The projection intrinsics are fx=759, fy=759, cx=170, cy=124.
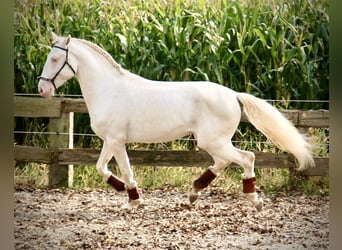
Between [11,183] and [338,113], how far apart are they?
1460mm

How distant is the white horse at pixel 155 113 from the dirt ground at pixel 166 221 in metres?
0.07

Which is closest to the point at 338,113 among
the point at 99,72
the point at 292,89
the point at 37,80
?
the point at 292,89

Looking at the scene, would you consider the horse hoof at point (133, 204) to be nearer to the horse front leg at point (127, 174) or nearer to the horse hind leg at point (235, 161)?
the horse front leg at point (127, 174)

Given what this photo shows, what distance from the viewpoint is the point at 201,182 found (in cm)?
328

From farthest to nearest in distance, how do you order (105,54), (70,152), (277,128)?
(70,152) → (105,54) → (277,128)

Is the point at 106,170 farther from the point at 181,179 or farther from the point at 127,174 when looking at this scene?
the point at 181,179

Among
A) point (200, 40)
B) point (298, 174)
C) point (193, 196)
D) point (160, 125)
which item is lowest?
point (193, 196)

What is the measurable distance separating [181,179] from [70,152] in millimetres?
520

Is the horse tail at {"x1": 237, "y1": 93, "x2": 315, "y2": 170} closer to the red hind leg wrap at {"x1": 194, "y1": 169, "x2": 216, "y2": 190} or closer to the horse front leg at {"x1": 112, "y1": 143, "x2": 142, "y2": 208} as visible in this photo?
the red hind leg wrap at {"x1": 194, "y1": 169, "x2": 216, "y2": 190}

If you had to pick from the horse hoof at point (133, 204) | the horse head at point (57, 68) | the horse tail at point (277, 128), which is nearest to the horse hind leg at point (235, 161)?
the horse tail at point (277, 128)

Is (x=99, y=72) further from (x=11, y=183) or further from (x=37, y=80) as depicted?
(x=11, y=183)

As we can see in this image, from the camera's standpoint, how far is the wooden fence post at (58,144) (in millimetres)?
3422

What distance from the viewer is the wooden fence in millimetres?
3252

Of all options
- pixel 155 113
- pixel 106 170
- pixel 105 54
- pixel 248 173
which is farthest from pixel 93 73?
pixel 248 173
